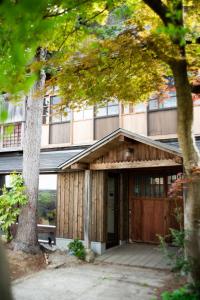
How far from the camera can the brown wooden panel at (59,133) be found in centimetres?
1459

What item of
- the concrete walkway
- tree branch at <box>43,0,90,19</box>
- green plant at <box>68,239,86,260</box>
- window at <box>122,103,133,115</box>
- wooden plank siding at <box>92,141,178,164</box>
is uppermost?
window at <box>122,103,133,115</box>

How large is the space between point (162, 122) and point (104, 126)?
2.45m

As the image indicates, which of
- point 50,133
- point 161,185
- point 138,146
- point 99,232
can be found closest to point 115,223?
point 99,232

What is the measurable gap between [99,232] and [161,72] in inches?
221

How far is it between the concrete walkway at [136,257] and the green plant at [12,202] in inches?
118

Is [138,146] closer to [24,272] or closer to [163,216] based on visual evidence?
[163,216]

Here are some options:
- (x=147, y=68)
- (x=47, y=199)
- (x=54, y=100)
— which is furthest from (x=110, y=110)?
(x=147, y=68)

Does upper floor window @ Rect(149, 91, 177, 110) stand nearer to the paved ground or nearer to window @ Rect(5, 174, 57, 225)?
window @ Rect(5, 174, 57, 225)

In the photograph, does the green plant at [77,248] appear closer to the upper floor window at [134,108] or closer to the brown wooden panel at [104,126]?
the brown wooden panel at [104,126]

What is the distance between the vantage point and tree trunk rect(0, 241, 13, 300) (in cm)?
194

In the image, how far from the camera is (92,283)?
8.22 metres

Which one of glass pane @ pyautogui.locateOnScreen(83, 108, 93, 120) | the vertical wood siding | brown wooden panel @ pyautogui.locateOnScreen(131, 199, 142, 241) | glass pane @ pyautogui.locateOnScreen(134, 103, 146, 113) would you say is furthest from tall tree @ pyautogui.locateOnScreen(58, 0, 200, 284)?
glass pane @ pyautogui.locateOnScreen(83, 108, 93, 120)

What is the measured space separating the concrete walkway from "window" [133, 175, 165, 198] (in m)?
1.86

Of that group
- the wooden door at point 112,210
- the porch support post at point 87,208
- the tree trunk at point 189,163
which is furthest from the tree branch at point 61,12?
the wooden door at point 112,210
